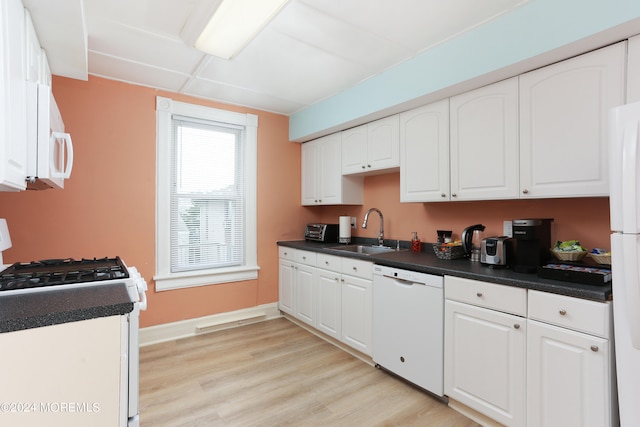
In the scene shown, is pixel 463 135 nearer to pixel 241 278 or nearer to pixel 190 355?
pixel 241 278

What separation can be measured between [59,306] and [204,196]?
7.67 feet

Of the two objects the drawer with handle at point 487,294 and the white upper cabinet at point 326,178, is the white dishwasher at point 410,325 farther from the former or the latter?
the white upper cabinet at point 326,178

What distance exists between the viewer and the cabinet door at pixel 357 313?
8.72ft

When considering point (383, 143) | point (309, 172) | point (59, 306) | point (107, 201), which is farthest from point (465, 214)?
point (107, 201)

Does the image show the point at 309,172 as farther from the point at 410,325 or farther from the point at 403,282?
the point at 410,325

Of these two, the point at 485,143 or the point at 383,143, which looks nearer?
the point at 485,143

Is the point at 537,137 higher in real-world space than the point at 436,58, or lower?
lower

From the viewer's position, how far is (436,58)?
2.31 metres

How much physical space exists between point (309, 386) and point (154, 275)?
182 centimetres

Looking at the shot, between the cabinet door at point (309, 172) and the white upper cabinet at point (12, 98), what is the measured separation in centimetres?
277

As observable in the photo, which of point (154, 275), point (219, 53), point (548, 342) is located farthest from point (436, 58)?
point (154, 275)

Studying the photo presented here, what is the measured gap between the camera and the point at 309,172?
3.96 metres

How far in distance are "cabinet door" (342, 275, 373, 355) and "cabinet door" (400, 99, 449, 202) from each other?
0.83 meters

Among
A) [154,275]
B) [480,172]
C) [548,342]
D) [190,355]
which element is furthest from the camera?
[154,275]
